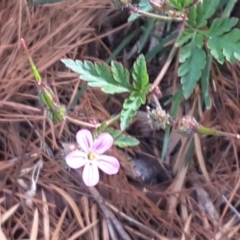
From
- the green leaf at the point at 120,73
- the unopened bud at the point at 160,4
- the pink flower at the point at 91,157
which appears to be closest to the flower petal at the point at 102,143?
the pink flower at the point at 91,157

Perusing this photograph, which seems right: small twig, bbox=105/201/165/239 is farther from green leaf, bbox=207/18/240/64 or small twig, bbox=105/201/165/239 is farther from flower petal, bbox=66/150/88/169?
green leaf, bbox=207/18/240/64

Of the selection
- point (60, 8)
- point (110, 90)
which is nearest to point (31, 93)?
point (60, 8)

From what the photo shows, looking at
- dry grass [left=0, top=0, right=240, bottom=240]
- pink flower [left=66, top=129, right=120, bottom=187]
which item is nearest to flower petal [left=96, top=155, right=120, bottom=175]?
pink flower [left=66, top=129, right=120, bottom=187]

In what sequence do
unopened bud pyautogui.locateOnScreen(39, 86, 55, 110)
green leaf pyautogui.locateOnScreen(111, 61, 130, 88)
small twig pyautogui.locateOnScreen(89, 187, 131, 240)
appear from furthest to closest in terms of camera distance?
small twig pyautogui.locateOnScreen(89, 187, 131, 240) < green leaf pyautogui.locateOnScreen(111, 61, 130, 88) < unopened bud pyautogui.locateOnScreen(39, 86, 55, 110)

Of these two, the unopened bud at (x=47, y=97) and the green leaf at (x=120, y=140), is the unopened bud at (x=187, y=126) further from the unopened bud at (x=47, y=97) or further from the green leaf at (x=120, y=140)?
the unopened bud at (x=47, y=97)

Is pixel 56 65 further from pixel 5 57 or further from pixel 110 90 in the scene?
pixel 110 90
